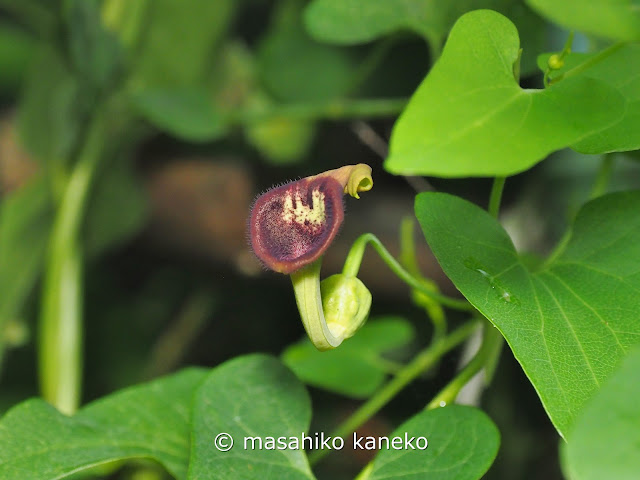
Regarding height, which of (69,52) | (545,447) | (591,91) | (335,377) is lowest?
(545,447)

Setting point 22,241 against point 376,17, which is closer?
point 376,17

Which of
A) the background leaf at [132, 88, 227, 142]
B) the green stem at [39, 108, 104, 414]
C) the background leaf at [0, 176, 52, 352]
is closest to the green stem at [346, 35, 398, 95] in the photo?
the background leaf at [132, 88, 227, 142]

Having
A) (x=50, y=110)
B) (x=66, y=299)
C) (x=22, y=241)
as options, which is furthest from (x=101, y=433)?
(x=50, y=110)

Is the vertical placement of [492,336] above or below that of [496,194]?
below

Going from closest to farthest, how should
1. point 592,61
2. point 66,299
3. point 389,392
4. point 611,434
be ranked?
point 611,434 < point 592,61 < point 389,392 < point 66,299

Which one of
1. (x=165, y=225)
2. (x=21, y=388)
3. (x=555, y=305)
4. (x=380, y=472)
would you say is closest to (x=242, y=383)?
(x=380, y=472)

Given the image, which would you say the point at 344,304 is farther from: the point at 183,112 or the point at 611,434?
the point at 183,112

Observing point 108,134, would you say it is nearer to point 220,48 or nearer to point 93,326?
point 220,48
